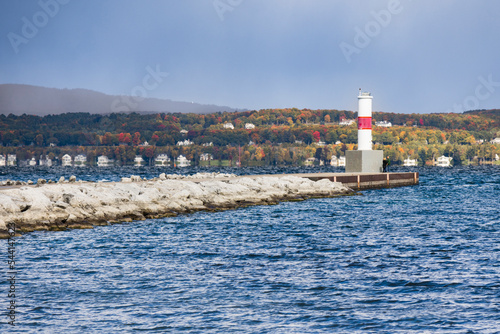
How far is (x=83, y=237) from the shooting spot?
21.2 meters

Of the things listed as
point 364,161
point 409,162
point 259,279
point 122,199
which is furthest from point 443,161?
point 259,279

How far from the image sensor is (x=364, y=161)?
51125 millimetres

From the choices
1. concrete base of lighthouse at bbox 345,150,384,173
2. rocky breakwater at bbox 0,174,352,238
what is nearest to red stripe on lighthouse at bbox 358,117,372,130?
concrete base of lighthouse at bbox 345,150,384,173

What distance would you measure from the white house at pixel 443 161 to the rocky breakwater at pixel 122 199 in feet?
527

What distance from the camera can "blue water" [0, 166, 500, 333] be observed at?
1115 cm

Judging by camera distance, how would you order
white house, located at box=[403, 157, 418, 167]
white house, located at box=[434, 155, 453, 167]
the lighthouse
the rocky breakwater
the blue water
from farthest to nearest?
1. white house, located at box=[434, 155, 453, 167]
2. white house, located at box=[403, 157, 418, 167]
3. the lighthouse
4. the rocky breakwater
5. the blue water

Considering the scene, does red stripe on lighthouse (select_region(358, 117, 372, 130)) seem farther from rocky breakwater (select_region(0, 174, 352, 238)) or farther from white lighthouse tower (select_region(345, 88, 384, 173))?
rocky breakwater (select_region(0, 174, 352, 238))

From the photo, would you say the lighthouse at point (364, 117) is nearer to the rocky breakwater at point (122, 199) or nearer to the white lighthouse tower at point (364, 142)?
Result: the white lighthouse tower at point (364, 142)

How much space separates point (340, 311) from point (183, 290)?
11.0ft

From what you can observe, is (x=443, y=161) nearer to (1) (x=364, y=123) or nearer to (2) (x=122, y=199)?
(1) (x=364, y=123)

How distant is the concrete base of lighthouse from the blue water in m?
25.1

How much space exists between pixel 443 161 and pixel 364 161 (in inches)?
5916

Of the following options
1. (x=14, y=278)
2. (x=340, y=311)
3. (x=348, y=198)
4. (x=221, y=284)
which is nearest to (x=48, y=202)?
(x=14, y=278)

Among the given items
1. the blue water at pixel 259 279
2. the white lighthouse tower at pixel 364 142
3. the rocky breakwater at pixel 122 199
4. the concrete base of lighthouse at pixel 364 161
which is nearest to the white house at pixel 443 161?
the concrete base of lighthouse at pixel 364 161
